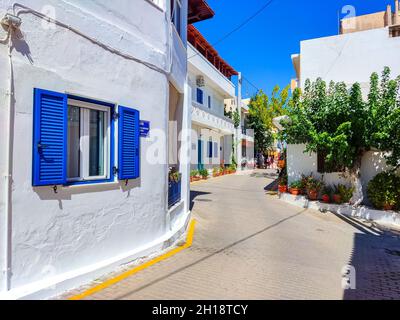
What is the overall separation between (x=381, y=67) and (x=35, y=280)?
50.2ft

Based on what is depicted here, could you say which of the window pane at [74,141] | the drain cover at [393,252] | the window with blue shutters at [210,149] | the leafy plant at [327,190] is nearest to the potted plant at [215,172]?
the window with blue shutters at [210,149]

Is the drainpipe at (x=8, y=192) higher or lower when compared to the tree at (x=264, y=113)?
lower

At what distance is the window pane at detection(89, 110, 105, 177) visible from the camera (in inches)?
205

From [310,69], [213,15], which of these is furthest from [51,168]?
[310,69]

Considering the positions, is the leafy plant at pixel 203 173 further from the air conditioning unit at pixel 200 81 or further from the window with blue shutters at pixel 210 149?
the air conditioning unit at pixel 200 81

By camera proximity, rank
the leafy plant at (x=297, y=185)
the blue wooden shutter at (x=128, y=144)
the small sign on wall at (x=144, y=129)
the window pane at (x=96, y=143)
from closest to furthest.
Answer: the window pane at (x=96, y=143) < the blue wooden shutter at (x=128, y=144) < the small sign on wall at (x=144, y=129) < the leafy plant at (x=297, y=185)

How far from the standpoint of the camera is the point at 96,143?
5328 mm

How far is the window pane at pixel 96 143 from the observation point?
205 inches

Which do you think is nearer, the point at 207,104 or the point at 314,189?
the point at 314,189

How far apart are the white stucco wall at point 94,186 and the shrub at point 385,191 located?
8.15 metres

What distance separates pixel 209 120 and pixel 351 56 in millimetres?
10938

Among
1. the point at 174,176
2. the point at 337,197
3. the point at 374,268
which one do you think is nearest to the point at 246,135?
the point at 337,197

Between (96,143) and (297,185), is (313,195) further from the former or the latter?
(96,143)
